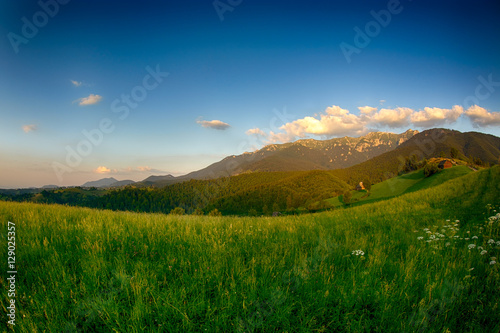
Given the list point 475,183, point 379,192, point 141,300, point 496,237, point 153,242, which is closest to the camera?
point 141,300

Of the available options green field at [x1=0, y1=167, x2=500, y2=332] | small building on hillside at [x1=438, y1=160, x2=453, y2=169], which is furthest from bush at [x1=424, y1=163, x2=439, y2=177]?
green field at [x1=0, y1=167, x2=500, y2=332]

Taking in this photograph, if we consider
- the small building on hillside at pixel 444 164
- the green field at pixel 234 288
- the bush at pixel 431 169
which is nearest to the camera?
the green field at pixel 234 288

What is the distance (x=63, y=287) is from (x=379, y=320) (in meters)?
3.88

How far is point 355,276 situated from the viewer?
322 cm

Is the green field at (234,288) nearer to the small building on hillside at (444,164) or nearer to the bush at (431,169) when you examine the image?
the bush at (431,169)

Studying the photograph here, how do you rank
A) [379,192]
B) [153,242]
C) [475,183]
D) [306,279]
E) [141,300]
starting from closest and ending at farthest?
1. [141,300]
2. [306,279]
3. [153,242]
4. [475,183]
5. [379,192]

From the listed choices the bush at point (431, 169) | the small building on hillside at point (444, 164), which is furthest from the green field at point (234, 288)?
the small building on hillside at point (444, 164)

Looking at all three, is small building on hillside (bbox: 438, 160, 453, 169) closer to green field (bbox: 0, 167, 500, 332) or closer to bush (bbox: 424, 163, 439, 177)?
bush (bbox: 424, 163, 439, 177)

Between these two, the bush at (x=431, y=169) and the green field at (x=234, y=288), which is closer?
the green field at (x=234, y=288)

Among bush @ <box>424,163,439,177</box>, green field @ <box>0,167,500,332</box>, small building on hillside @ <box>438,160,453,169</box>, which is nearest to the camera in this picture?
green field @ <box>0,167,500,332</box>

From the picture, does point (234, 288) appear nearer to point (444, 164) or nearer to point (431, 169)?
point (431, 169)

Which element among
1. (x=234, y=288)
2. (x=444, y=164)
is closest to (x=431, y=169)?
(x=444, y=164)

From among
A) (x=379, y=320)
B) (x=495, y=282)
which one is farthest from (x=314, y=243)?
(x=495, y=282)

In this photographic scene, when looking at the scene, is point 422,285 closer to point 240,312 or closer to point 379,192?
point 240,312
